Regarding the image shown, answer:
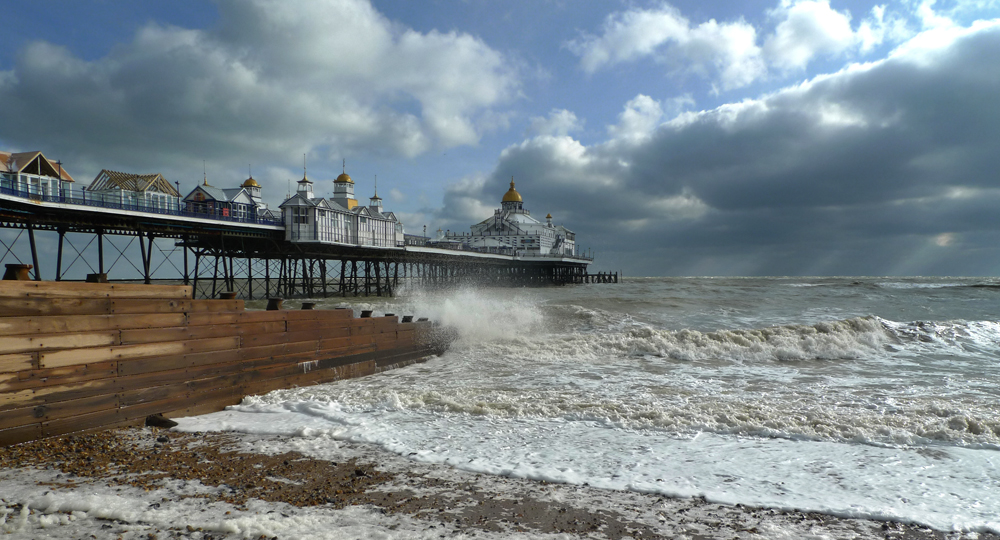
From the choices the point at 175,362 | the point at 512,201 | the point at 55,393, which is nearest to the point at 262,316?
the point at 175,362

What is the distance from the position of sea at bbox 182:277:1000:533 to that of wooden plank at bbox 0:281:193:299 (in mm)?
1775

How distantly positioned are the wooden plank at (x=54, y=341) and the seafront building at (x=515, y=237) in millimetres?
78520

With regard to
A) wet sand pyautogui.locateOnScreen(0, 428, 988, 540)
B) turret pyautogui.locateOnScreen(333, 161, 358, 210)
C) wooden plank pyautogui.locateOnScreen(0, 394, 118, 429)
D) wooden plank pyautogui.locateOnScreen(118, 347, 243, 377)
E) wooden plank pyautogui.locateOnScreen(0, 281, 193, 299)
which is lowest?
wet sand pyautogui.locateOnScreen(0, 428, 988, 540)

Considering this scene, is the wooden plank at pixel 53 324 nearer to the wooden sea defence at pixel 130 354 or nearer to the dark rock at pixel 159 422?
the wooden sea defence at pixel 130 354

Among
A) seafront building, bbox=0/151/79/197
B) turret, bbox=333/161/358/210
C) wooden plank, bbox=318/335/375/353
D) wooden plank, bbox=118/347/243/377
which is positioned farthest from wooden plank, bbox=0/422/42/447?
turret, bbox=333/161/358/210

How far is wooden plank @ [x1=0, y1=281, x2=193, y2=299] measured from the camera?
5.49 meters

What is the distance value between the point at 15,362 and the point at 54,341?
1.30 ft

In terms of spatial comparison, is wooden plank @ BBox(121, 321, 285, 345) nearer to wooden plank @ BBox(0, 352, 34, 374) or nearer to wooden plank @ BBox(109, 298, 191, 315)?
wooden plank @ BBox(109, 298, 191, 315)

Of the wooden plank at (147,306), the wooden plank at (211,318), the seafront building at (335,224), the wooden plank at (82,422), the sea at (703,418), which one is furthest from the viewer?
the seafront building at (335,224)

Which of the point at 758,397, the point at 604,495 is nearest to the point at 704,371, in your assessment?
the point at 758,397

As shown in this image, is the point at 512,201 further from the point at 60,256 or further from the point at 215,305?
the point at 215,305

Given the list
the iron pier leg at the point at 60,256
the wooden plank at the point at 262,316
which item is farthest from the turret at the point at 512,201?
the wooden plank at the point at 262,316

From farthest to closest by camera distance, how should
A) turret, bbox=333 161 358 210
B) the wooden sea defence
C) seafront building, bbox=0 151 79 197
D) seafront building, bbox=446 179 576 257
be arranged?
seafront building, bbox=446 179 576 257, turret, bbox=333 161 358 210, seafront building, bbox=0 151 79 197, the wooden sea defence

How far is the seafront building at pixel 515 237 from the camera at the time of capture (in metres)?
92.4
